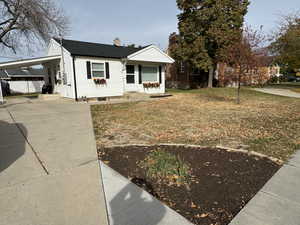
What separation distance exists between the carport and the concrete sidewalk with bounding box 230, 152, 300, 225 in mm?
12894

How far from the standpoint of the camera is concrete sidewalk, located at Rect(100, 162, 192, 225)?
1.77 m

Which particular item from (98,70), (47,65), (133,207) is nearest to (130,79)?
(98,70)

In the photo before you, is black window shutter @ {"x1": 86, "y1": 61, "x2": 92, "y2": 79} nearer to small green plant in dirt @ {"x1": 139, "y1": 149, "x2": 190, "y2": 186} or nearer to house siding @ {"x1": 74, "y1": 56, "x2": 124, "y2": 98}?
house siding @ {"x1": 74, "y1": 56, "x2": 124, "y2": 98}

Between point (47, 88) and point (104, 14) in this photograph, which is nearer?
point (47, 88)

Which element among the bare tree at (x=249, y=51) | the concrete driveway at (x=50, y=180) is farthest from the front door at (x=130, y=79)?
the concrete driveway at (x=50, y=180)

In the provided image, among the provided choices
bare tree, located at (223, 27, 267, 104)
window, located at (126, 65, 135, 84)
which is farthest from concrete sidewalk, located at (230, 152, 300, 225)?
window, located at (126, 65, 135, 84)

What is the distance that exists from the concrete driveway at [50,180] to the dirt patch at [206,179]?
51 cm

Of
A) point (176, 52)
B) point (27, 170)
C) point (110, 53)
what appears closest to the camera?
point (27, 170)

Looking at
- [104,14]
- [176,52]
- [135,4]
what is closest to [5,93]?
[104,14]

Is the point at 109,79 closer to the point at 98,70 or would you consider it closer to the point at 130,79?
the point at 98,70

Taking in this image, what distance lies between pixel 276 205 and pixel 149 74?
43.6 ft

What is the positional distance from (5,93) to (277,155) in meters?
24.9

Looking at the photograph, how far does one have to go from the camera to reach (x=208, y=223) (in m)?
1.75

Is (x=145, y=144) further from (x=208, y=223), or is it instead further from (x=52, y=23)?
Result: (x=52, y=23)
